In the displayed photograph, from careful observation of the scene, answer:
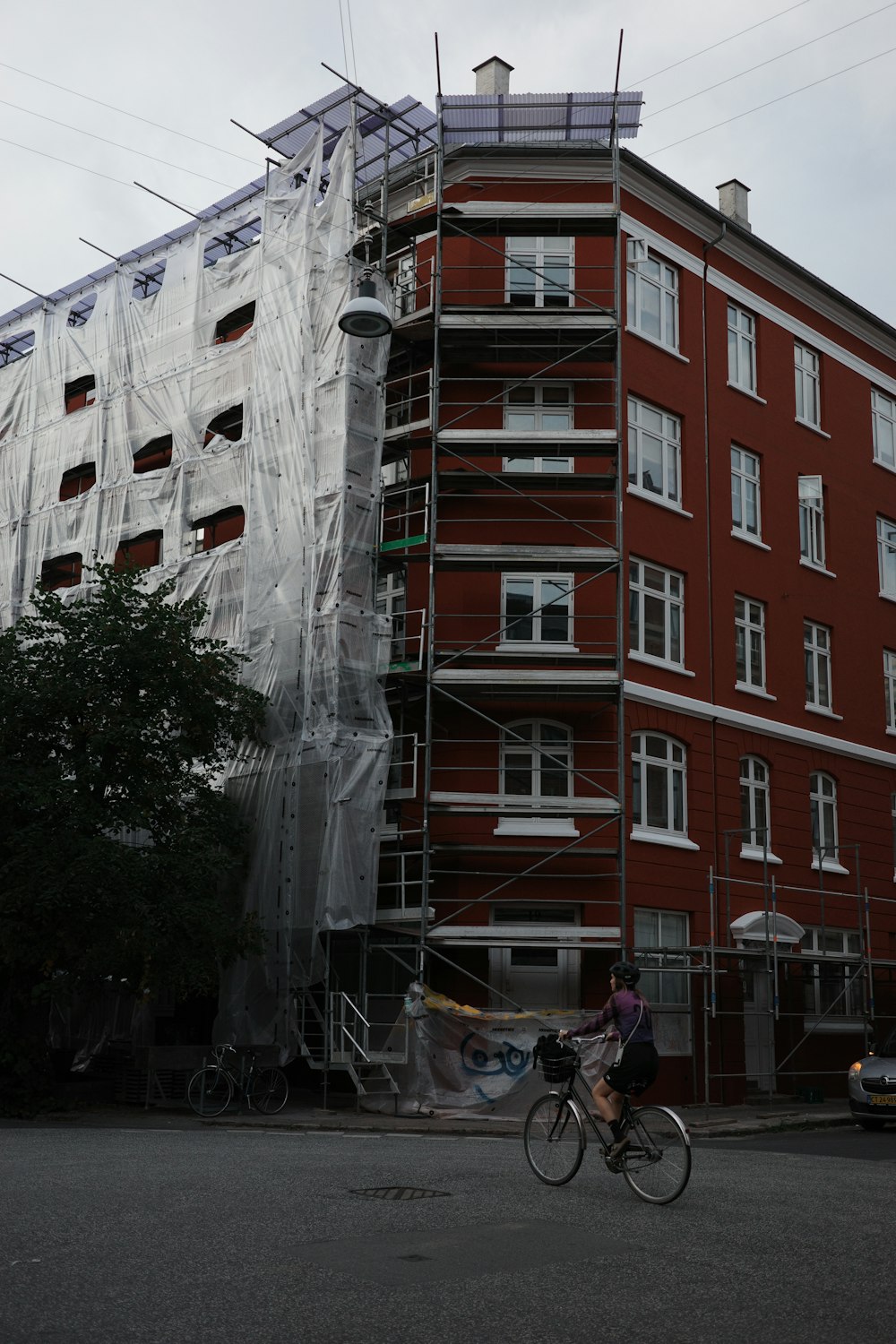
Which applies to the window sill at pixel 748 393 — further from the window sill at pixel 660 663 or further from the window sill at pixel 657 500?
the window sill at pixel 660 663

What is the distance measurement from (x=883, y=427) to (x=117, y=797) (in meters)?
21.7

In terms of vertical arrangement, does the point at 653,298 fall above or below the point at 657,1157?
above

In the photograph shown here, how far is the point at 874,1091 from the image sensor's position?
20578mm

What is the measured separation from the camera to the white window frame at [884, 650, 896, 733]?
33000 millimetres

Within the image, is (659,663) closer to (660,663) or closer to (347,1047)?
(660,663)

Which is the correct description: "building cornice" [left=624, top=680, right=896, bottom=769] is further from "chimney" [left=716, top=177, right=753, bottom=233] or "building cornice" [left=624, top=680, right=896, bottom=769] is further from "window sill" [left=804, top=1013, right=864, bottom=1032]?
"chimney" [left=716, top=177, right=753, bottom=233]

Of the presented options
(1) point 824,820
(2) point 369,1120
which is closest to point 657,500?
(1) point 824,820

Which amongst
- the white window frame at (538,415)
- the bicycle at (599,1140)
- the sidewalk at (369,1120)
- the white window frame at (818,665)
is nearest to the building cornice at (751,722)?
the white window frame at (818,665)

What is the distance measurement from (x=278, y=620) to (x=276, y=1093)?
27.3 ft

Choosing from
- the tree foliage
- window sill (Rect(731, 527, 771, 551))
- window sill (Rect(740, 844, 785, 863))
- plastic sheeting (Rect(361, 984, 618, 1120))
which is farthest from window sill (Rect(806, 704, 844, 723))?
the tree foliage

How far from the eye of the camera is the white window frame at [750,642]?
28.9 m

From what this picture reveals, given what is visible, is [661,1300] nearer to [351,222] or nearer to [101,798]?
[101,798]

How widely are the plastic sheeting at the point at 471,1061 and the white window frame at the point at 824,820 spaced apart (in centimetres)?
995

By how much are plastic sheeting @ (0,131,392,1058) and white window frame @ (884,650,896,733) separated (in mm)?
13508
